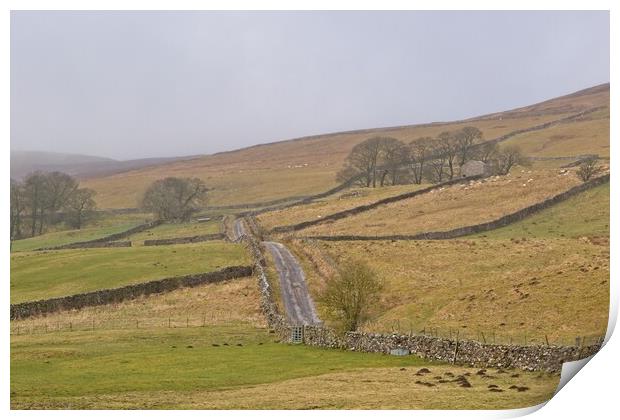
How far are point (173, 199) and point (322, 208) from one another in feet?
92.9

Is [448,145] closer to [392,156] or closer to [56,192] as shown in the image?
[392,156]

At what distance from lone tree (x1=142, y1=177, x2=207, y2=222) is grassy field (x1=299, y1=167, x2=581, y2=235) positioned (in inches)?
1435

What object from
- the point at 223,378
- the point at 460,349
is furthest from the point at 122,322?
the point at 460,349

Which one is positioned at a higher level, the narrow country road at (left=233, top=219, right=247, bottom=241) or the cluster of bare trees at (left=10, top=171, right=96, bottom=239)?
the cluster of bare trees at (left=10, top=171, right=96, bottom=239)

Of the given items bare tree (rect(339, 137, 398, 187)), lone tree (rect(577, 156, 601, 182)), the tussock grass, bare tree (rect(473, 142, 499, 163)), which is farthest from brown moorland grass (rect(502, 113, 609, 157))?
the tussock grass

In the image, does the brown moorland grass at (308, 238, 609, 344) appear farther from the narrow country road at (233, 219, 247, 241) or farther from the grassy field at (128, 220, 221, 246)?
the grassy field at (128, 220, 221, 246)

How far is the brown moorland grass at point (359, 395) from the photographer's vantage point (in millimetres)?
30969

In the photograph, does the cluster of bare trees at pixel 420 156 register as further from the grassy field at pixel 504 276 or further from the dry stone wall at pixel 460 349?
the dry stone wall at pixel 460 349

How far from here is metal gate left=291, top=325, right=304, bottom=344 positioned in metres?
48.2

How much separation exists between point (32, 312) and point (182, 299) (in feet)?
38.2

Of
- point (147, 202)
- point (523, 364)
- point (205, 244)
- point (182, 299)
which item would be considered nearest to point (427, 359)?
point (523, 364)

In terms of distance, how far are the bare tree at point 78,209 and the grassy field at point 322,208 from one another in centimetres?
3297

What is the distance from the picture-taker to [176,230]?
11544 centimetres

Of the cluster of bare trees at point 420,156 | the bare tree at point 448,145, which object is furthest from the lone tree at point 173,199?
the bare tree at point 448,145
